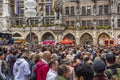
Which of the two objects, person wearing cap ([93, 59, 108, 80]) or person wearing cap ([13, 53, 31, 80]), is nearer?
person wearing cap ([93, 59, 108, 80])

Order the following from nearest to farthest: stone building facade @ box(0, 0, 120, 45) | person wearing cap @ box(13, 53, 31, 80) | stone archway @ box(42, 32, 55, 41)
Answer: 1. person wearing cap @ box(13, 53, 31, 80)
2. stone building facade @ box(0, 0, 120, 45)
3. stone archway @ box(42, 32, 55, 41)

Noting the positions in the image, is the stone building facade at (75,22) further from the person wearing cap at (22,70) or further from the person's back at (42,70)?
the person's back at (42,70)

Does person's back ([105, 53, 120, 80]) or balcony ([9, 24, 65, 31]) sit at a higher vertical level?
person's back ([105, 53, 120, 80])

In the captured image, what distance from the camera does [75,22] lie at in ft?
208

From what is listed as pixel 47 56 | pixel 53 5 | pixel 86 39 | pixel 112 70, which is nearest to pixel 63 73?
pixel 112 70

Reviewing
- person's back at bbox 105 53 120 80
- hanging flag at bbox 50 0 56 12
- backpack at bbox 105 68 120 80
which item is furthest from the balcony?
backpack at bbox 105 68 120 80

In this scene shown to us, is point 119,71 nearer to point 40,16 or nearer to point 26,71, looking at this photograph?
point 26,71

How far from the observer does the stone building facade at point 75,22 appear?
58938 millimetres

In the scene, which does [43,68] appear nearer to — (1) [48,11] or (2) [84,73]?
(2) [84,73]

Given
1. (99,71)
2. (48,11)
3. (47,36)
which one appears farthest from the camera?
(48,11)

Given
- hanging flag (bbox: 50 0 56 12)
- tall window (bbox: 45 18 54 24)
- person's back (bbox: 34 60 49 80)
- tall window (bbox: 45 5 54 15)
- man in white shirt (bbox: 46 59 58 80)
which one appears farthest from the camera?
tall window (bbox: 45 5 54 15)

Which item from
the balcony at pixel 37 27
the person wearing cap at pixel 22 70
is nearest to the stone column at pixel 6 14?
the balcony at pixel 37 27

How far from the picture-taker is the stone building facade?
5894 cm

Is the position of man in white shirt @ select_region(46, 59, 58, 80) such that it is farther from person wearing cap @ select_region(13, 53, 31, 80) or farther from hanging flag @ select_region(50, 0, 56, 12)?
hanging flag @ select_region(50, 0, 56, 12)
